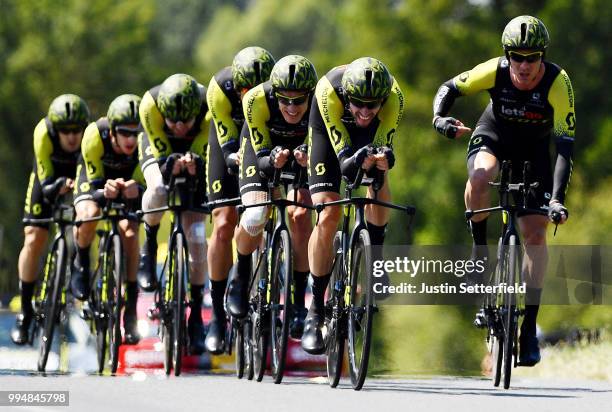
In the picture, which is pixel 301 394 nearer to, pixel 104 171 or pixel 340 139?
pixel 340 139

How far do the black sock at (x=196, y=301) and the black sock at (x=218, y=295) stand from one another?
20 cm

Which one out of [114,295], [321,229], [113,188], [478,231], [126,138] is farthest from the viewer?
[126,138]

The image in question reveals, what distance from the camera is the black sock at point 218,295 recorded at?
13.3m

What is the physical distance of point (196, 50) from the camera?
373 feet

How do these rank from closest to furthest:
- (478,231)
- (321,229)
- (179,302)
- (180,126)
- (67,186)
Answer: (321,229) → (478,231) → (179,302) → (180,126) → (67,186)

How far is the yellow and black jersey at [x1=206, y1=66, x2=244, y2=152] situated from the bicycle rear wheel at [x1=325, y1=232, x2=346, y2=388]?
5.92ft

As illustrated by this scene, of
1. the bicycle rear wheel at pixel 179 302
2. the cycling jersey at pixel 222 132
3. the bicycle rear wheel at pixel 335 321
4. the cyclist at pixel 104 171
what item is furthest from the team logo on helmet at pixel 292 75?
the cyclist at pixel 104 171

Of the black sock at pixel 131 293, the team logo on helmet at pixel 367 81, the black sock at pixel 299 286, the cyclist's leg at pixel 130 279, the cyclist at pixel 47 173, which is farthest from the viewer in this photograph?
the cyclist at pixel 47 173

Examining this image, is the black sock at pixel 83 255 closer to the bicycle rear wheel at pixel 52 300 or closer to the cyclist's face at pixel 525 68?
the bicycle rear wheel at pixel 52 300

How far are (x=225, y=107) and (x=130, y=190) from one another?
5.10ft

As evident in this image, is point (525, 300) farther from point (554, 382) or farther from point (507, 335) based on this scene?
point (554, 382)

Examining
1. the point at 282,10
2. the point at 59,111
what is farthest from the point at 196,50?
the point at 59,111

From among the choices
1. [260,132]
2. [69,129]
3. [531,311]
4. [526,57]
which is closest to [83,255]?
[69,129]

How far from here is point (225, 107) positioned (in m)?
Answer: 13.4
